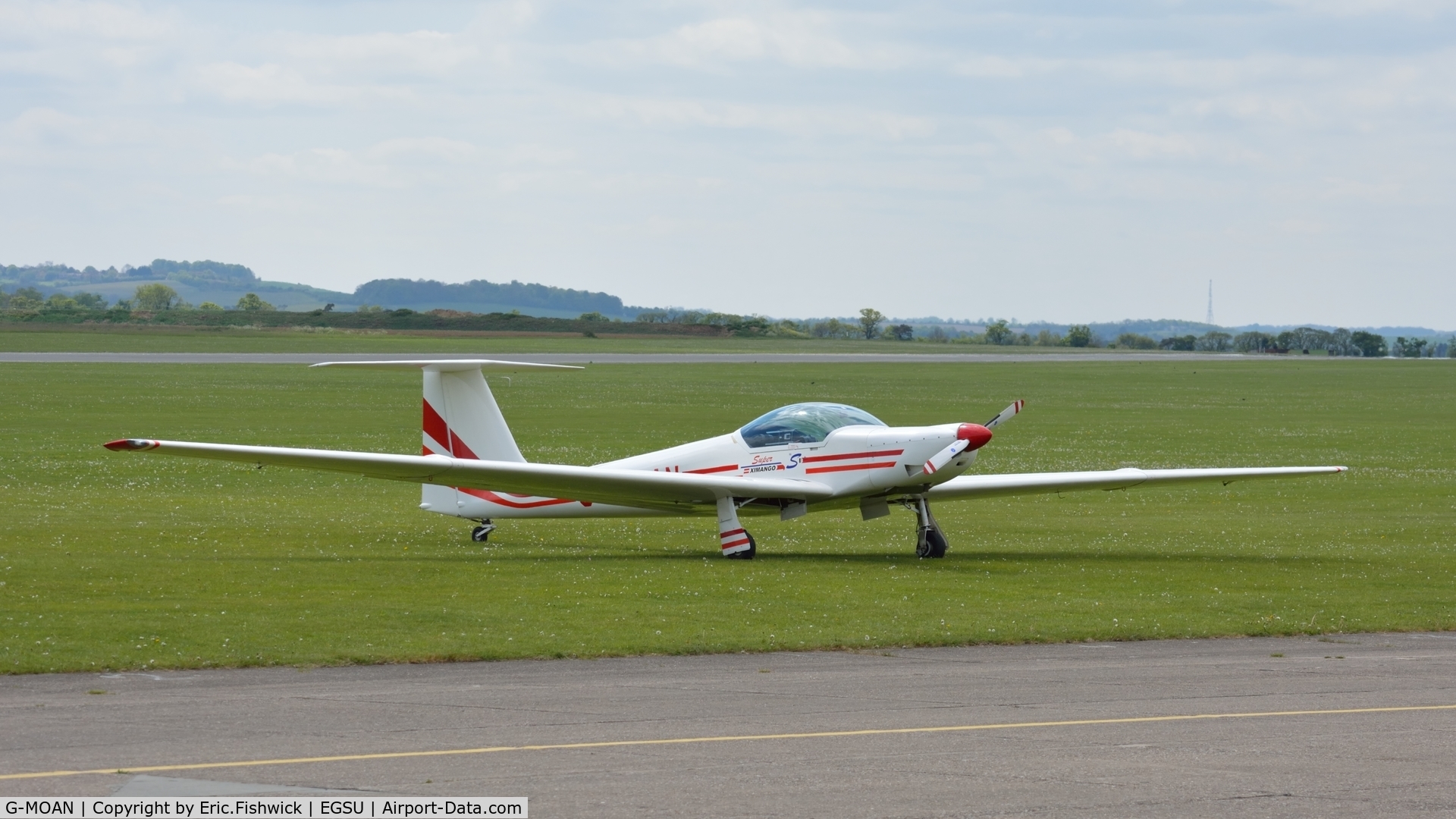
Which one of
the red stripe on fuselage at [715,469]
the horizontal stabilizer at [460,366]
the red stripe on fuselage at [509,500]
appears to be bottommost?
the red stripe on fuselage at [509,500]

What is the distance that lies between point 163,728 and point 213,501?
1935 centimetres

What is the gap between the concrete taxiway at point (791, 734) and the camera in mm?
9305

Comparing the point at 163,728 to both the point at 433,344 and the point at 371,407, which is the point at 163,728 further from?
the point at 433,344

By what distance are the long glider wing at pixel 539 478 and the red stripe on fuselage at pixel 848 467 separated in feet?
0.64

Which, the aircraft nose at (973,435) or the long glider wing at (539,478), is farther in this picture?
the aircraft nose at (973,435)

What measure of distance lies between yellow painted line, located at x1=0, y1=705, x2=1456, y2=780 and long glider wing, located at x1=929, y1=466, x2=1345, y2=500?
10858 mm

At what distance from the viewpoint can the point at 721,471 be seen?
2208 centimetres

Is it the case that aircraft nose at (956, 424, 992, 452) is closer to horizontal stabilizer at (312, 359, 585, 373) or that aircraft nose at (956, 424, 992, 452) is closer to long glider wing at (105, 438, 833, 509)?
long glider wing at (105, 438, 833, 509)

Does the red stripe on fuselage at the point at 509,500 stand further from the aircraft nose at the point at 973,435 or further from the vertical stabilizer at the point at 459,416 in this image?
the aircraft nose at the point at 973,435

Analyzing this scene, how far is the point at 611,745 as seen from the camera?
1052cm

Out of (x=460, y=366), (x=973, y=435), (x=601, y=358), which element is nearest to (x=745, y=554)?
(x=973, y=435)

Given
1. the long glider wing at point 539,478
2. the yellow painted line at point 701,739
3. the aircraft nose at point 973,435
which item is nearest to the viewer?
the yellow painted line at point 701,739

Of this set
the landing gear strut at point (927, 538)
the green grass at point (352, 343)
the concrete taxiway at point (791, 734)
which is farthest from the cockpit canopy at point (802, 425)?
the green grass at point (352, 343)
